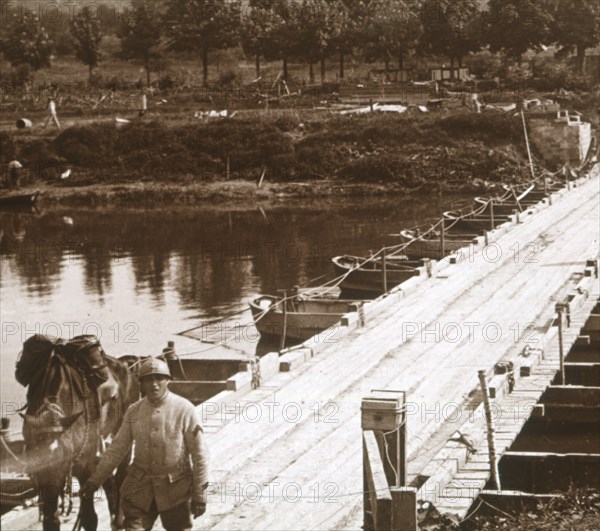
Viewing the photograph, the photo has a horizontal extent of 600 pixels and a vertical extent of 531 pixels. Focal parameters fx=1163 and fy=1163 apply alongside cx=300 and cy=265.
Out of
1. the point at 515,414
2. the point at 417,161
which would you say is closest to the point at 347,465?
the point at 515,414

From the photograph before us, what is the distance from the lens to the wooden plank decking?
14.1 m

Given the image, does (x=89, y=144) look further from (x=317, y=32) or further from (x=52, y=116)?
(x=317, y=32)

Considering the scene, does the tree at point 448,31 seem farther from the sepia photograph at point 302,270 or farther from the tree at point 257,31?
the tree at point 257,31

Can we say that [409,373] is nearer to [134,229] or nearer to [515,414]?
[515,414]

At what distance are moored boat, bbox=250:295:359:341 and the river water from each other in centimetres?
114

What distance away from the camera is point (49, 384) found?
12273mm

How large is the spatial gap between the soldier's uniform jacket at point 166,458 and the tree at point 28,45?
99.5m

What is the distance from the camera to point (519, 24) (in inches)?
3593

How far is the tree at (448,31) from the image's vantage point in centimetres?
9375

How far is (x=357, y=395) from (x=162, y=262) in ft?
112

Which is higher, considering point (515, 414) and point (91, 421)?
point (91, 421)

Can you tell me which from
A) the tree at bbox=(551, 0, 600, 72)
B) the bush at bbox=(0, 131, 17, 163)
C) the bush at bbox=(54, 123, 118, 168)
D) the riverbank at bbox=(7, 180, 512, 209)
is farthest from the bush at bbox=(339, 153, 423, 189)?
the bush at bbox=(0, 131, 17, 163)

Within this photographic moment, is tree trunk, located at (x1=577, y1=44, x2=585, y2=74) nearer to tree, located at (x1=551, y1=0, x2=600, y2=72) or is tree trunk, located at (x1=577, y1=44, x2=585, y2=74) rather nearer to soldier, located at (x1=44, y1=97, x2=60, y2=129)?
tree, located at (x1=551, y1=0, x2=600, y2=72)

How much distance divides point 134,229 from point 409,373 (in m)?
46.3
